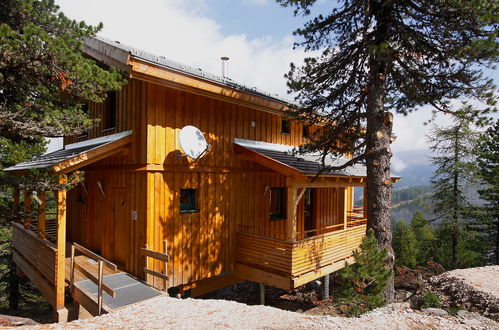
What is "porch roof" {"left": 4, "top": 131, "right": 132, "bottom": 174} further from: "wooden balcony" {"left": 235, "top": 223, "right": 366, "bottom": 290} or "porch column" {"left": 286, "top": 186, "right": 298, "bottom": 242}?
"porch column" {"left": 286, "top": 186, "right": 298, "bottom": 242}

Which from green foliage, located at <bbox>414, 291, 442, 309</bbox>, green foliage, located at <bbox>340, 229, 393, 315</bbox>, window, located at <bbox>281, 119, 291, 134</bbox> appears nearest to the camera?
green foliage, located at <bbox>340, 229, 393, 315</bbox>

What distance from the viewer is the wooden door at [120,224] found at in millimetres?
8789

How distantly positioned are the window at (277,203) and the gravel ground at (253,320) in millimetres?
5878

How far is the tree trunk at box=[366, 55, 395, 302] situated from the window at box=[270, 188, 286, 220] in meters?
4.56

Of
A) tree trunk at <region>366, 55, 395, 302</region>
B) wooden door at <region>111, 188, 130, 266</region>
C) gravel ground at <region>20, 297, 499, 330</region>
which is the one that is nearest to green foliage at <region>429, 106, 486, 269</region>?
tree trunk at <region>366, 55, 395, 302</region>

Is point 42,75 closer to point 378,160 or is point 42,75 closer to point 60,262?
point 60,262

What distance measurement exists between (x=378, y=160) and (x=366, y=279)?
300cm

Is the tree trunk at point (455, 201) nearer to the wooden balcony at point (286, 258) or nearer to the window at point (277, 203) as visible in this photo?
the wooden balcony at point (286, 258)

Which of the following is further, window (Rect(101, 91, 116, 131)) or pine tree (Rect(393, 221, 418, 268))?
pine tree (Rect(393, 221, 418, 268))

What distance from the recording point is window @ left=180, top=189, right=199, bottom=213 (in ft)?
29.2

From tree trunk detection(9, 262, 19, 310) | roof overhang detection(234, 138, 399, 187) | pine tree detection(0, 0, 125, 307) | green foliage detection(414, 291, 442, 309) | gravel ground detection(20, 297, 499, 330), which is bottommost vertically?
tree trunk detection(9, 262, 19, 310)

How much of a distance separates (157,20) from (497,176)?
20.4 meters

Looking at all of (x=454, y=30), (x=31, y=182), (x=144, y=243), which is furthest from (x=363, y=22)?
(x=31, y=182)

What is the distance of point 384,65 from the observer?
312 inches
